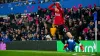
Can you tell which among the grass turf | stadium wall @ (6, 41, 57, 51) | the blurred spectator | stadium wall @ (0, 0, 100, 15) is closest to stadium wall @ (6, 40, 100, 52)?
stadium wall @ (6, 41, 57, 51)

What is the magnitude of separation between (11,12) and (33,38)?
15.7 feet

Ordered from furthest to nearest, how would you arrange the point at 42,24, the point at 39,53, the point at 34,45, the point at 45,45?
the point at 42,24
the point at 34,45
the point at 45,45
the point at 39,53

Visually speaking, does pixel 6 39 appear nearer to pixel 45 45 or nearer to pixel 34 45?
pixel 34 45

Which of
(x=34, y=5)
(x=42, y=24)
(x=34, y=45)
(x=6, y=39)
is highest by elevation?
(x=34, y=5)

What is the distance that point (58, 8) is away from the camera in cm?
1405

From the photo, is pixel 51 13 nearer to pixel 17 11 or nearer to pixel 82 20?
pixel 82 20

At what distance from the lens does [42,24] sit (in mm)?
15438

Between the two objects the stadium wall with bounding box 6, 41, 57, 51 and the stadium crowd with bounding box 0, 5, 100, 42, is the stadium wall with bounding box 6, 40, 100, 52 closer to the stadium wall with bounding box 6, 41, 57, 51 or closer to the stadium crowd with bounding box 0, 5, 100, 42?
the stadium wall with bounding box 6, 41, 57, 51

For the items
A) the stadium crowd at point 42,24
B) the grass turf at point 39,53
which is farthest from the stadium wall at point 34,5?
the grass turf at point 39,53

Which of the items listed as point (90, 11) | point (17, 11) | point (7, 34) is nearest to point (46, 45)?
point (90, 11)

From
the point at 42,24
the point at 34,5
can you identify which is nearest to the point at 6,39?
the point at 42,24

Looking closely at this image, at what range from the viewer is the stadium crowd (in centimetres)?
1309

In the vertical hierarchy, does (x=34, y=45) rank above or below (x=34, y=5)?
below

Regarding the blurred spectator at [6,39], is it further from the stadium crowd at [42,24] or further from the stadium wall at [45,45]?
the stadium wall at [45,45]
